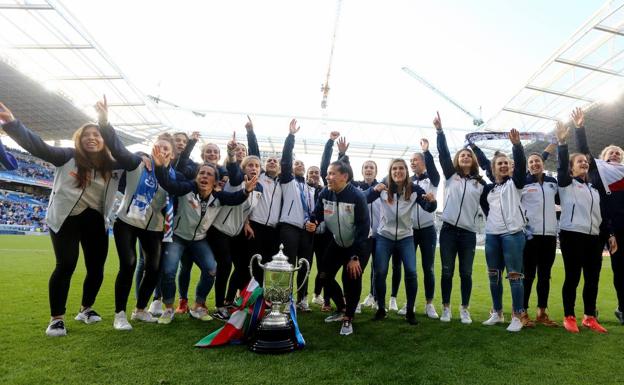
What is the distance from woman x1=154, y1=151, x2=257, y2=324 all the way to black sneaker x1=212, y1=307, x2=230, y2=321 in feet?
0.32

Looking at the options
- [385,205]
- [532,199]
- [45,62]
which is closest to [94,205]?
[385,205]

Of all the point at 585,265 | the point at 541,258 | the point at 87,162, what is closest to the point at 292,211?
the point at 87,162

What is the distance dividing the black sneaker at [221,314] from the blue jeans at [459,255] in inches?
88.8

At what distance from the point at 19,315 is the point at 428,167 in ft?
14.3

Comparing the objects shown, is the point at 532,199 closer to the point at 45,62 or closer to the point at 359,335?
the point at 359,335

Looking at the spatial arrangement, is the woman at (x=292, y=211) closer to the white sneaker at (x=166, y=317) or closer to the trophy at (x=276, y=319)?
the trophy at (x=276, y=319)

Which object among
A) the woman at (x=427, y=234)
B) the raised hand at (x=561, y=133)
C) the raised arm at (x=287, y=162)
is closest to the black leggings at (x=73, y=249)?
the raised arm at (x=287, y=162)

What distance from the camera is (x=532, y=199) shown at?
406cm

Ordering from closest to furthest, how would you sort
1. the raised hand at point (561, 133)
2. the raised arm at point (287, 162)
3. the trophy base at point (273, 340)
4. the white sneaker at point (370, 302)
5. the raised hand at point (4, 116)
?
the trophy base at point (273, 340)
the raised hand at point (4, 116)
the raised hand at point (561, 133)
the raised arm at point (287, 162)
the white sneaker at point (370, 302)

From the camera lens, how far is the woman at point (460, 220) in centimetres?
403

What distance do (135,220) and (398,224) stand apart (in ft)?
8.30

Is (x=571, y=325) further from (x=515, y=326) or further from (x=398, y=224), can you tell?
(x=398, y=224)

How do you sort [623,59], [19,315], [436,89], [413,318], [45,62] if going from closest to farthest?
1. [19,315]
2. [413,318]
3. [623,59]
4. [45,62]
5. [436,89]

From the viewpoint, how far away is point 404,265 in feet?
13.2
